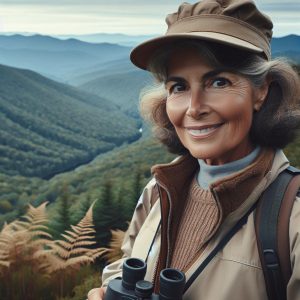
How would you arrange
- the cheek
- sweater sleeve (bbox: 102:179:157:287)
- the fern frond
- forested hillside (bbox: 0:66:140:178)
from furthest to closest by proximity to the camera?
forested hillside (bbox: 0:66:140:178)
the fern frond
sweater sleeve (bbox: 102:179:157:287)
the cheek

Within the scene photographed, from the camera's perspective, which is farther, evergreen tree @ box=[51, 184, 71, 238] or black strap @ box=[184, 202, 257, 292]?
evergreen tree @ box=[51, 184, 71, 238]

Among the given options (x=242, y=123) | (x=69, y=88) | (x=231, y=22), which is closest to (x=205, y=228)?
(x=242, y=123)

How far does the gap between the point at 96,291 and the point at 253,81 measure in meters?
1.25

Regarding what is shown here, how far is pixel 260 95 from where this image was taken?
183 cm

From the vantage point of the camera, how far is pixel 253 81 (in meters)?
1.77

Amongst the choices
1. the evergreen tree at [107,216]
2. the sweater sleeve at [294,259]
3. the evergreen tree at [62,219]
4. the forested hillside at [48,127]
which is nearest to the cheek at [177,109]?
the sweater sleeve at [294,259]

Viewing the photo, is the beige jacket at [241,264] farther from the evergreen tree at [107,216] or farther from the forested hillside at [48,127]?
the forested hillside at [48,127]

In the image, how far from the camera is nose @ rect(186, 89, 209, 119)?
1.74m

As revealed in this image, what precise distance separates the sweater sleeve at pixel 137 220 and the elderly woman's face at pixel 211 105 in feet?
1.52

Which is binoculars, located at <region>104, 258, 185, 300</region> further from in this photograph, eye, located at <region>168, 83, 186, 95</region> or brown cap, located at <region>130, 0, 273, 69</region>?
brown cap, located at <region>130, 0, 273, 69</region>

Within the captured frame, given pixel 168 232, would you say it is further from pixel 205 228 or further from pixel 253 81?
pixel 253 81

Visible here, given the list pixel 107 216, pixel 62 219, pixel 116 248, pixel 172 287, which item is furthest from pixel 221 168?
pixel 62 219

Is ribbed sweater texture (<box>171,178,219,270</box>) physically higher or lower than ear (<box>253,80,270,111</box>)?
lower

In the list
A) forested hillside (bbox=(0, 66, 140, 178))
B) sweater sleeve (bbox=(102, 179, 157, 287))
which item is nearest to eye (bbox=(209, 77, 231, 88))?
sweater sleeve (bbox=(102, 179, 157, 287))
